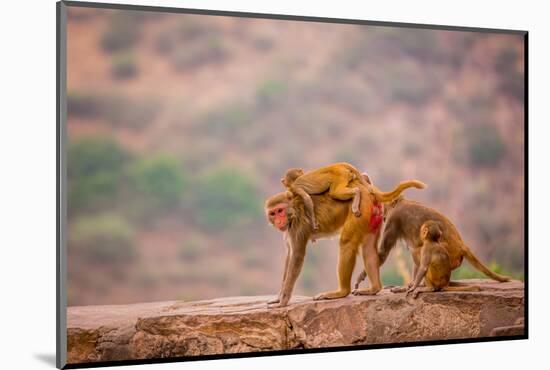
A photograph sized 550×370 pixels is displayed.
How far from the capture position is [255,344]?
7402 millimetres

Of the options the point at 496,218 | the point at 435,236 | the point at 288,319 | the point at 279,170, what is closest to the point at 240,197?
the point at 279,170

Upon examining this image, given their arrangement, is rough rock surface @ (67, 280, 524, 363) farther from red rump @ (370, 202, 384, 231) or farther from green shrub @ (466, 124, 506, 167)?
green shrub @ (466, 124, 506, 167)

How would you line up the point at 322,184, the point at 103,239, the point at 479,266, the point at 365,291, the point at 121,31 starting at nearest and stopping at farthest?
the point at 103,239 < the point at 121,31 < the point at 322,184 < the point at 365,291 < the point at 479,266

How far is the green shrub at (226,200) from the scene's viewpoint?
734cm

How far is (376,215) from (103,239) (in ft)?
7.04

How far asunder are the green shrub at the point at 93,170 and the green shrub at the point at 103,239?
0.44 ft

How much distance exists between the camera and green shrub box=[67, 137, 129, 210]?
698 centimetres

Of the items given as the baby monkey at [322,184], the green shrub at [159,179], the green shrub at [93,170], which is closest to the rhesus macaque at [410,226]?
the baby monkey at [322,184]

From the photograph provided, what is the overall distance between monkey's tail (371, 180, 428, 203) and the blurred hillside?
0.20ft

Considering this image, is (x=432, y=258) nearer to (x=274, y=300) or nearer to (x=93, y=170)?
(x=274, y=300)

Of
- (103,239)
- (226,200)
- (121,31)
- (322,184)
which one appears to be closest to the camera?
(103,239)

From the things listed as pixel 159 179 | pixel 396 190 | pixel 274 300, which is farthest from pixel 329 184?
pixel 159 179

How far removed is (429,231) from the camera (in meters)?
7.91

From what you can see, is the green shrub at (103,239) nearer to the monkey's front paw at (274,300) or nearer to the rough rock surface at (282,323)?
the rough rock surface at (282,323)
